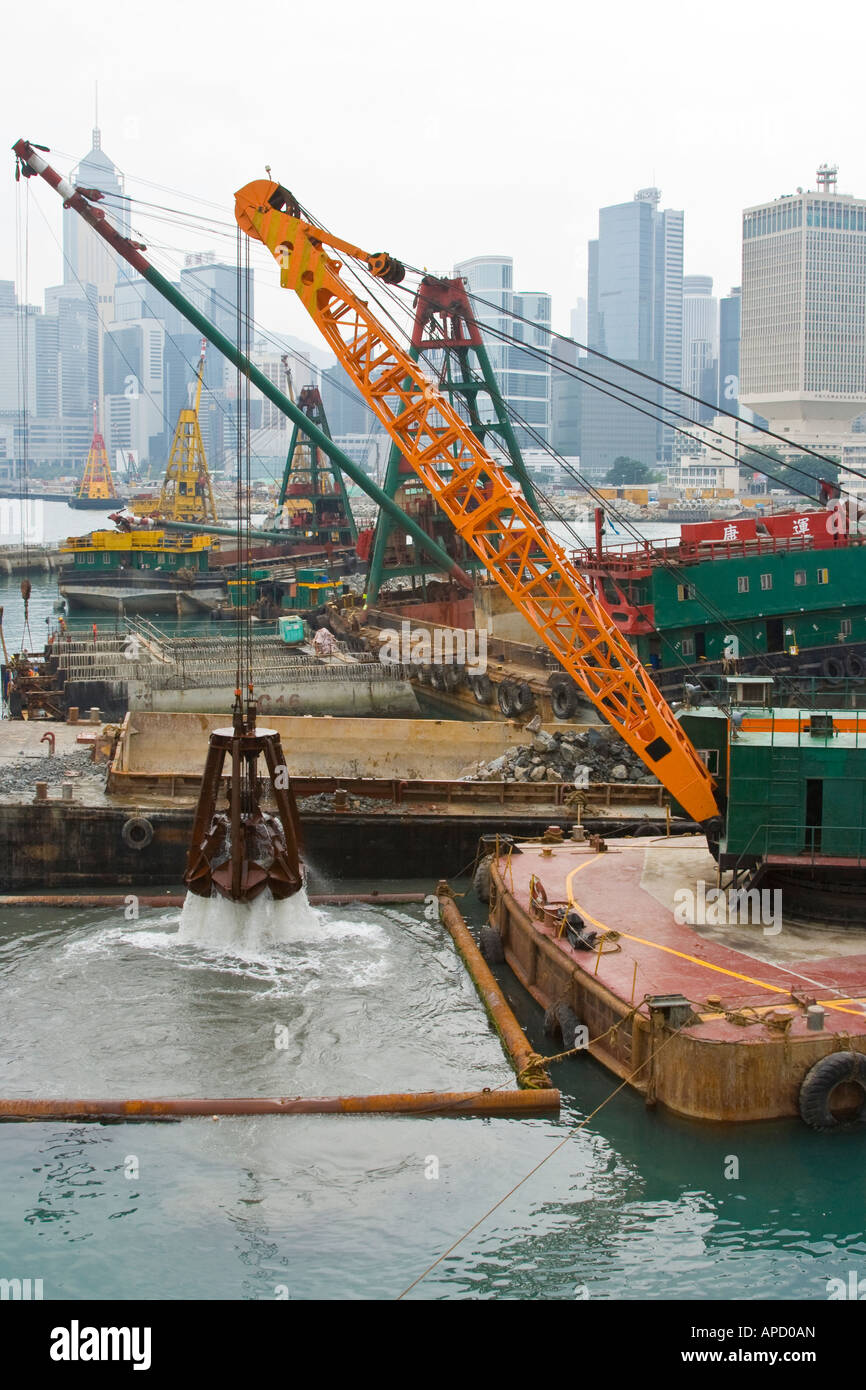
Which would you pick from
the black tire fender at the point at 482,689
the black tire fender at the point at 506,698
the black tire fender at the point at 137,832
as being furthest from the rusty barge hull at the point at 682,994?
the black tire fender at the point at 482,689

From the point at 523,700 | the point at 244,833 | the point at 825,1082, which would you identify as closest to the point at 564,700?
the point at 523,700

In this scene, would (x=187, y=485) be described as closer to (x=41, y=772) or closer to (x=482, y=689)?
(x=482, y=689)

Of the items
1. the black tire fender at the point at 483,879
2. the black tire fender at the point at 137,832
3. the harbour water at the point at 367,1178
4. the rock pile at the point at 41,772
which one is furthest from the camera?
the rock pile at the point at 41,772

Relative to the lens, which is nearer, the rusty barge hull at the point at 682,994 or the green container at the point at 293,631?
the rusty barge hull at the point at 682,994

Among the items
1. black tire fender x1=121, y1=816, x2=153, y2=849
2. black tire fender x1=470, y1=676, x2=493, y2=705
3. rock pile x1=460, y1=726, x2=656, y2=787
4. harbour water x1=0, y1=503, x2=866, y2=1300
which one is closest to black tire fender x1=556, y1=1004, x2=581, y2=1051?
harbour water x1=0, y1=503, x2=866, y2=1300

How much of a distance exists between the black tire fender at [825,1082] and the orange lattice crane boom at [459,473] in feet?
30.8

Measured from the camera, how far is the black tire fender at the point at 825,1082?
64.2 feet

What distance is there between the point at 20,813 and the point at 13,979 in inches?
286

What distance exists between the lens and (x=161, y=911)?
31078 millimetres

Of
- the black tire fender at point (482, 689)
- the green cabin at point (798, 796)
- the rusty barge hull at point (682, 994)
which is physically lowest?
the rusty barge hull at point (682, 994)

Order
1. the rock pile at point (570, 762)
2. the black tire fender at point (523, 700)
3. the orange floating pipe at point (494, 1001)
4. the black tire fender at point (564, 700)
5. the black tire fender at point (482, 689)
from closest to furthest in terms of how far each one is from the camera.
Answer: the orange floating pipe at point (494, 1001), the rock pile at point (570, 762), the black tire fender at point (564, 700), the black tire fender at point (523, 700), the black tire fender at point (482, 689)

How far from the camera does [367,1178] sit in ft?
64.3

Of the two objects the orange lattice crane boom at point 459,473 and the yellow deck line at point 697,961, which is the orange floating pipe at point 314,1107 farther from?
the orange lattice crane boom at point 459,473
